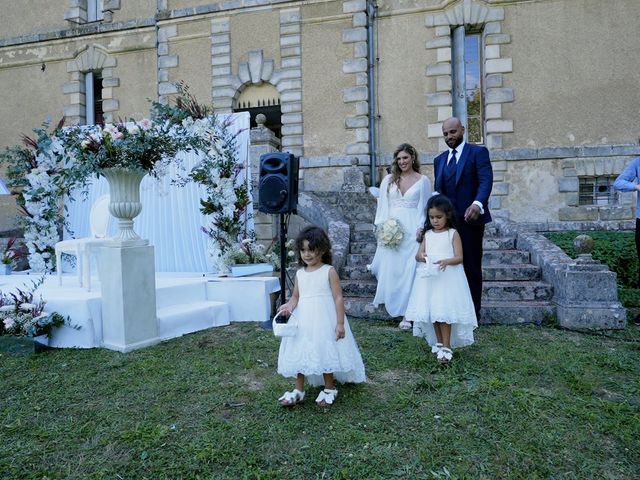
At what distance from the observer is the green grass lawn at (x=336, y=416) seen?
236 centimetres

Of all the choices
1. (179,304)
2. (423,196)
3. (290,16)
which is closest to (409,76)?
(290,16)

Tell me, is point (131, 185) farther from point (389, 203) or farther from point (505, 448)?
point (505, 448)

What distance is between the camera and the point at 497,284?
18.3 feet

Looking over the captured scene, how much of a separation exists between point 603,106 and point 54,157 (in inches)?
398

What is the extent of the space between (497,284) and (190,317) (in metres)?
3.47

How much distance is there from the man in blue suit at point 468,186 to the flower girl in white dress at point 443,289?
0.41 m

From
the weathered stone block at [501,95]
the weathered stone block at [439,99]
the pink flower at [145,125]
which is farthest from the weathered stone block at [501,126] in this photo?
the pink flower at [145,125]

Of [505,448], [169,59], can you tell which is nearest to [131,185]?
[505,448]

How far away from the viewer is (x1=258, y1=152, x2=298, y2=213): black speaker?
4.92 metres

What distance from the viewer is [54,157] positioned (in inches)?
287

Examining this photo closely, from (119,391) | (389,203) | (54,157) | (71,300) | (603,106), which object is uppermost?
(603,106)

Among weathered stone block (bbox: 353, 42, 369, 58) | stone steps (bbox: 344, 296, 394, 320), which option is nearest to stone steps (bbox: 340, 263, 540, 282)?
stone steps (bbox: 344, 296, 394, 320)

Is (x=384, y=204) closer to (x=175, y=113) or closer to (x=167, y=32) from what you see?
(x=175, y=113)

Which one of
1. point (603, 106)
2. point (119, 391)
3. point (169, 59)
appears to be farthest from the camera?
point (169, 59)
